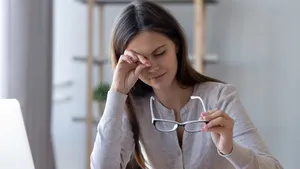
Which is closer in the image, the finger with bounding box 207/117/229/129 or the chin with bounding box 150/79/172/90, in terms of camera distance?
the finger with bounding box 207/117/229/129

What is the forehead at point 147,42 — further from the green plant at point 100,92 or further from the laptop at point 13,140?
the green plant at point 100,92

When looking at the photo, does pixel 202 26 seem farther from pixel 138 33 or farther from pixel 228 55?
pixel 138 33

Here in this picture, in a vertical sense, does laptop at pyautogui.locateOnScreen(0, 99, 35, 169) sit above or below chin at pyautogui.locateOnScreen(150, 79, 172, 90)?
below

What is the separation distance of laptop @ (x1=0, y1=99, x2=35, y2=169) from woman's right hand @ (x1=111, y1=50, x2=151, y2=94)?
246 mm

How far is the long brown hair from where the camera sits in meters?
1.18

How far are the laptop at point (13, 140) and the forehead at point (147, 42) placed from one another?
1.09ft

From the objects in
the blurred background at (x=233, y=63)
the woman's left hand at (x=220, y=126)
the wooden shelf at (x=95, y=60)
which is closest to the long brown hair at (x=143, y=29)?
the woman's left hand at (x=220, y=126)

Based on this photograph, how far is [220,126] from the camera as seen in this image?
0.99 metres

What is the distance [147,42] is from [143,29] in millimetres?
34

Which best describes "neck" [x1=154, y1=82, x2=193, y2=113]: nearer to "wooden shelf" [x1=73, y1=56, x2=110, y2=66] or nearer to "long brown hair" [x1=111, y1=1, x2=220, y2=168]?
"long brown hair" [x1=111, y1=1, x2=220, y2=168]

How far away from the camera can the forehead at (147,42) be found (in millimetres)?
1163

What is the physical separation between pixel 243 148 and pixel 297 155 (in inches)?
56.6

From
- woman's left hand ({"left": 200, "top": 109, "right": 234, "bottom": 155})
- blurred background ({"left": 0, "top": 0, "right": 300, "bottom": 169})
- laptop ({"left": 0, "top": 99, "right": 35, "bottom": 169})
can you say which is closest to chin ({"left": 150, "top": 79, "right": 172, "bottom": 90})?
woman's left hand ({"left": 200, "top": 109, "right": 234, "bottom": 155})

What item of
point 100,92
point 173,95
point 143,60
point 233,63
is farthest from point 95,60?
point 143,60
